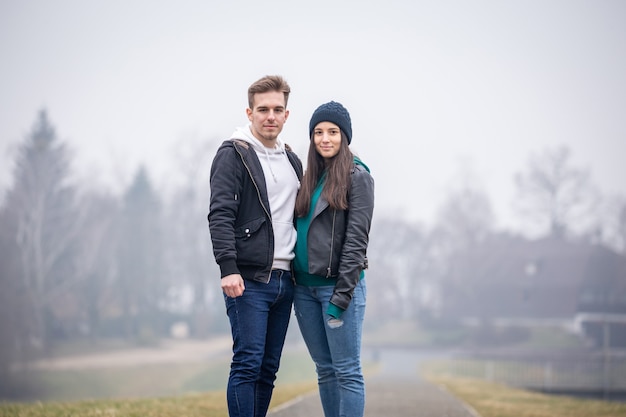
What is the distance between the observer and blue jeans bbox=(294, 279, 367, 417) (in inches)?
172

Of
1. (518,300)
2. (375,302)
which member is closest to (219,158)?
(518,300)

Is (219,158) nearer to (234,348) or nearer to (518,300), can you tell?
(234,348)

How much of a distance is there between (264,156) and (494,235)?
6371 cm

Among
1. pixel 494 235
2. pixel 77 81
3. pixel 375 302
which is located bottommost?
pixel 375 302

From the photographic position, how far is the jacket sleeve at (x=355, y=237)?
4.28m

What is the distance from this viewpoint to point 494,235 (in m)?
65.9

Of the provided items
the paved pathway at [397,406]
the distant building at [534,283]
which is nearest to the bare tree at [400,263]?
the distant building at [534,283]

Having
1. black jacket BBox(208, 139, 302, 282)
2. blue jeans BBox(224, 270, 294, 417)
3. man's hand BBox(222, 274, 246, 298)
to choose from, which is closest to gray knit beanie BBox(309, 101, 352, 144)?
black jacket BBox(208, 139, 302, 282)

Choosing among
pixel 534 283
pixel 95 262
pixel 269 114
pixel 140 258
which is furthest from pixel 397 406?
pixel 534 283

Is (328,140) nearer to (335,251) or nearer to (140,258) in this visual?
(335,251)

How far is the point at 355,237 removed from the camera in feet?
14.3

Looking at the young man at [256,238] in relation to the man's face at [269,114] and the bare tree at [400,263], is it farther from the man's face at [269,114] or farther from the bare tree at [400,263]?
the bare tree at [400,263]

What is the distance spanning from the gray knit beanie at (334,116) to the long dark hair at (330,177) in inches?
2.2

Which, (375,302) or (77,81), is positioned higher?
(77,81)
